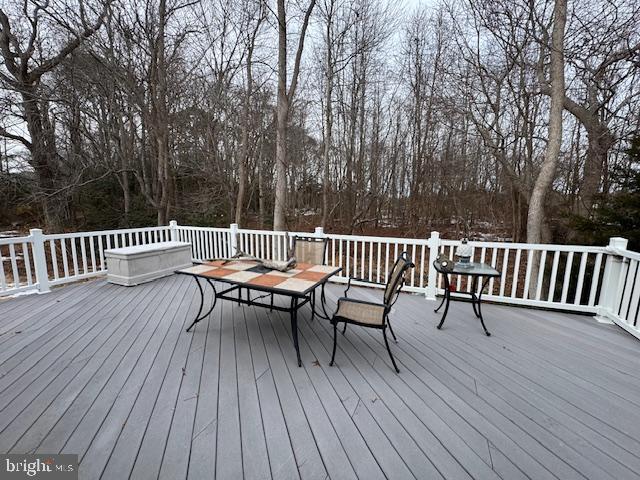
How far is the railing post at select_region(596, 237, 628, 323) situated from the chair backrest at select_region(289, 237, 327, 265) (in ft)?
10.3

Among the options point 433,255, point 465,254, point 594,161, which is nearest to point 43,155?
point 433,255

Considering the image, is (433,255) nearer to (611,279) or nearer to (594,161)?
(611,279)

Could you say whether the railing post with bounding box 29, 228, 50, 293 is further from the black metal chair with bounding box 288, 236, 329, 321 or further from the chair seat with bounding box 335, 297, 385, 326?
the chair seat with bounding box 335, 297, 385, 326

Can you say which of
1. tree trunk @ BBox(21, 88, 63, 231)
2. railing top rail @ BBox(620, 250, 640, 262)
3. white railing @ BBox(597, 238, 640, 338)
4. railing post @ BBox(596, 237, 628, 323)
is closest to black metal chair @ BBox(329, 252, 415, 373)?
railing top rail @ BBox(620, 250, 640, 262)

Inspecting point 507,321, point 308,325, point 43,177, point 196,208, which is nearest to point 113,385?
point 308,325

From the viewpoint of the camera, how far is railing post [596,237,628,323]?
2.94 metres

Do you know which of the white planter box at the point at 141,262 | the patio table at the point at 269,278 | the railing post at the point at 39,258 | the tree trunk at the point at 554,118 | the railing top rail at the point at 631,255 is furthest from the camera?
the tree trunk at the point at 554,118

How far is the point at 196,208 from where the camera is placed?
9.41m

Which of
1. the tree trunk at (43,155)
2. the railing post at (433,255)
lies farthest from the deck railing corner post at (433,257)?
the tree trunk at (43,155)

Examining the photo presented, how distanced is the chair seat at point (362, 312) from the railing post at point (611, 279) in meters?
2.80

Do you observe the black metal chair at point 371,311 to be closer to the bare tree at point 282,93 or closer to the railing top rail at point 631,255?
the railing top rail at point 631,255

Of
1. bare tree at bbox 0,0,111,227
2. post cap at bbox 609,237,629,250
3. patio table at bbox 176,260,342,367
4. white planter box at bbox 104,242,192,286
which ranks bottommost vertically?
white planter box at bbox 104,242,192,286

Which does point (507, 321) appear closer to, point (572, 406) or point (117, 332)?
point (572, 406)

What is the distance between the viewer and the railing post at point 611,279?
294 centimetres
